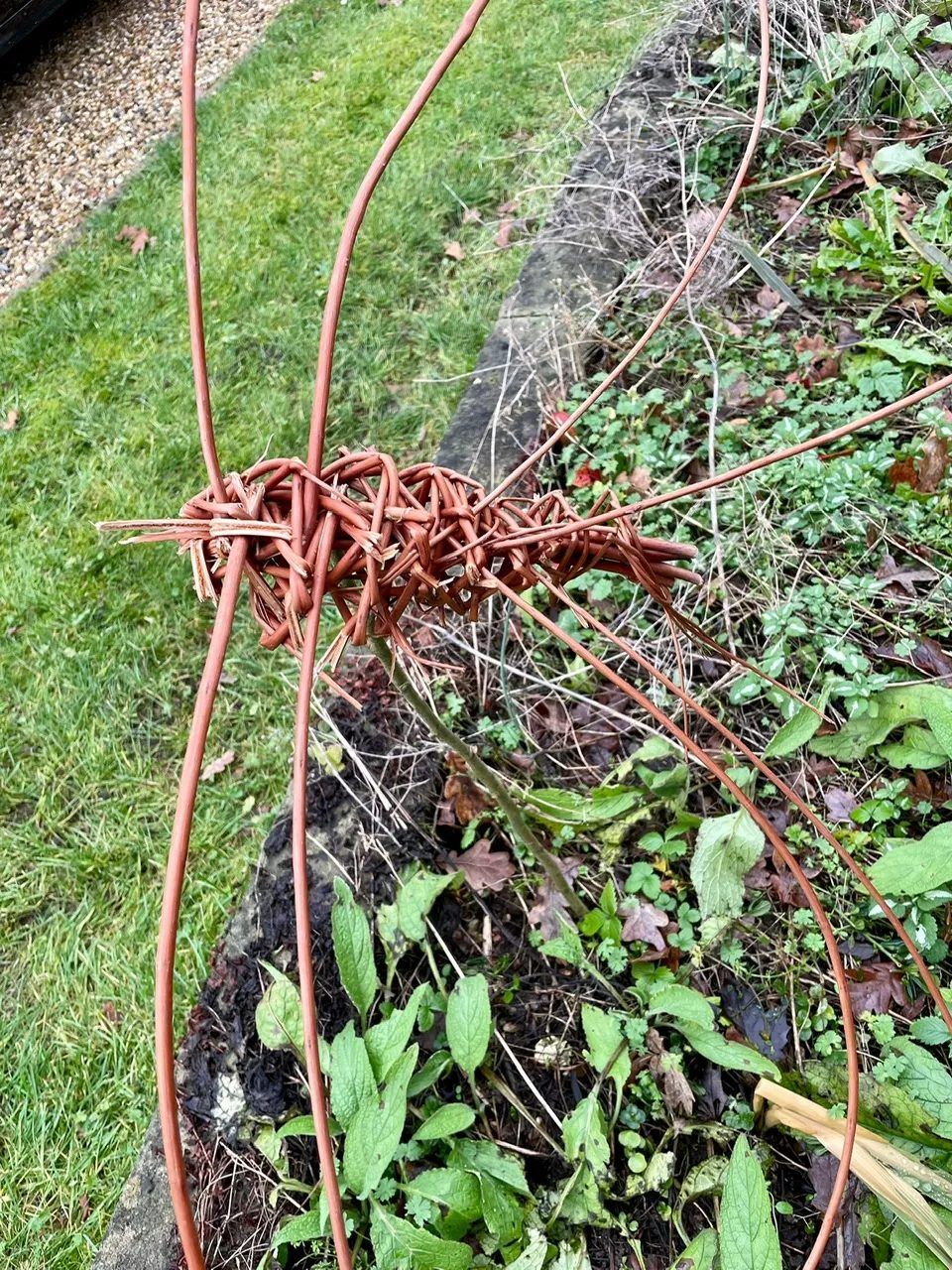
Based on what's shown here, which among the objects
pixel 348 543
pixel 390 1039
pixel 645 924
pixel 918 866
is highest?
pixel 348 543

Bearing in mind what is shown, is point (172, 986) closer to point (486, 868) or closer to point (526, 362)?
point (486, 868)

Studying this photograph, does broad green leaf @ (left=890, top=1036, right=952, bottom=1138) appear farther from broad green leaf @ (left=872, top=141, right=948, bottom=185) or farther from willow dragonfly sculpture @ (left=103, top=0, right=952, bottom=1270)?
broad green leaf @ (left=872, top=141, right=948, bottom=185)

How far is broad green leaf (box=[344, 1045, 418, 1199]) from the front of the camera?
1153 millimetres

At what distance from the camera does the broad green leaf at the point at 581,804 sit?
1.48 m

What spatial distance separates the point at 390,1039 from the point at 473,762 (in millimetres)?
483

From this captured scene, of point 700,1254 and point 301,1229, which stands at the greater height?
point 301,1229

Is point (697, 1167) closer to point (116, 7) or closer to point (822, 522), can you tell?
point (822, 522)

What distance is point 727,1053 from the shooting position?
126 centimetres

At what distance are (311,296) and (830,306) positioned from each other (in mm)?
1837

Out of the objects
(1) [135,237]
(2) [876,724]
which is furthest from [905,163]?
(1) [135,237]

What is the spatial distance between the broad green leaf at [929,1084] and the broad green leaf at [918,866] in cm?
24

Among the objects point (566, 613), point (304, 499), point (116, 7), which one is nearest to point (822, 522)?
point (566, 613)

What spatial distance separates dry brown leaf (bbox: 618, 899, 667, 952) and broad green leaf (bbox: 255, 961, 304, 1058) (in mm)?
575

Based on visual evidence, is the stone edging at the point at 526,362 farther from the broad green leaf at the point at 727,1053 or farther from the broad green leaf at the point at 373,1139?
the broad green leaf at the point at 727,1053
